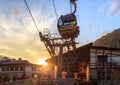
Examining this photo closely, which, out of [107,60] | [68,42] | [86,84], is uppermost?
[68,42]

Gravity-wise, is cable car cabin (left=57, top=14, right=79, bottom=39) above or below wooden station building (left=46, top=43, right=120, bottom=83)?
above

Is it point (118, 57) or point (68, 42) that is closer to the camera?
point (68, 42)

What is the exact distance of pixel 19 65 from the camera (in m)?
77.1

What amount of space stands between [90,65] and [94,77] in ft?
7.01

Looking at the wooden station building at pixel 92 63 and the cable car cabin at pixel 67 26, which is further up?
the cable car cabin at pixel 67 26

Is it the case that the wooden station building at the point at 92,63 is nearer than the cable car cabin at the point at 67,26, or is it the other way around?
the cable car cabin at the point at 67,26

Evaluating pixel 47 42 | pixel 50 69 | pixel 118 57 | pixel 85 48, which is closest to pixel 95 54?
pixel 85 48

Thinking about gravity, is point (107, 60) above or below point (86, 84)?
above

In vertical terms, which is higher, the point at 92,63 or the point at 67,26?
the point at 67,26

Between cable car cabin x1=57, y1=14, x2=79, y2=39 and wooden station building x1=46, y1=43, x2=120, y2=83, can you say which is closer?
cable car cabin x1=57, y1=14, x2=79, y2=39

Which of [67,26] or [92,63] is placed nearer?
[67,26]

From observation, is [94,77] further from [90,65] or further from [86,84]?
[86,84]

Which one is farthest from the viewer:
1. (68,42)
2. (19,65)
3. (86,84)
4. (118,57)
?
(19,65)

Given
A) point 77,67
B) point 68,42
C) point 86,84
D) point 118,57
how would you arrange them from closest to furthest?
point 86,84
point 68,42
point 77,67
point 118,57
